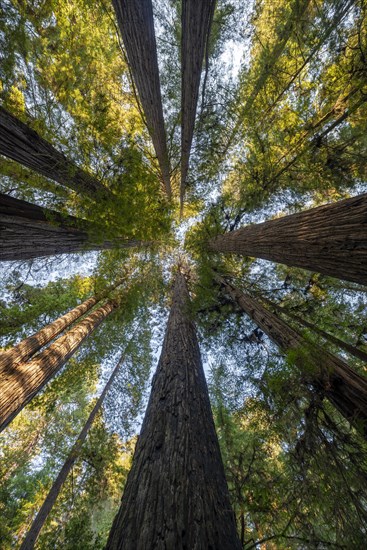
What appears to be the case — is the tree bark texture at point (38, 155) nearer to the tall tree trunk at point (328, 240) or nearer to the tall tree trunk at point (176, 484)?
the tall tree trunk at point (328, 240)

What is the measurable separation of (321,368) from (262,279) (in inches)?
144

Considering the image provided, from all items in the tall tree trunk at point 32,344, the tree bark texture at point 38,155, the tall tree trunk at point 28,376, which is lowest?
the tall tree trunk at point 28,376

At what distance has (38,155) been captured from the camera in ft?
11.6

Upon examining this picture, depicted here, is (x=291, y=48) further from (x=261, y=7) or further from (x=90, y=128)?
(x=90, y=128)

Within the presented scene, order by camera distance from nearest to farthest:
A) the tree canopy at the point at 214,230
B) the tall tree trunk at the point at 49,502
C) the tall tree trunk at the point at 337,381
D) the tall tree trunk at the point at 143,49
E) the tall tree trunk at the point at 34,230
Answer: the tall tree trunk at the point at 337,381 < the tree canopy at the point at 214,230 < the tall tree trunk at the point at 34,230 < the tall tree trunk at the point at 143,49 < the tall tree trunk at the point at 49,502

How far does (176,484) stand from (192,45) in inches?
256

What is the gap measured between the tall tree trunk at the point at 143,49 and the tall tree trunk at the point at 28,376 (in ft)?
16.1

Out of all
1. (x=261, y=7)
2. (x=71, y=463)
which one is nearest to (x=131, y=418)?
(x=71, y=463)

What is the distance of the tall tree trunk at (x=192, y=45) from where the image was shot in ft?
12.8

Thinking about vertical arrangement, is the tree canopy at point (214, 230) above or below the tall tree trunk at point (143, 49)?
below

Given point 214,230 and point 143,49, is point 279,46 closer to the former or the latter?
point 143,49

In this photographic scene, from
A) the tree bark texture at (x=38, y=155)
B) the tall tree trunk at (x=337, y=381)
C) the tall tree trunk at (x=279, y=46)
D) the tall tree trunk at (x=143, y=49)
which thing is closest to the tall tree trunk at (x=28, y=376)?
the tree bark texture at (x=38, y=155)

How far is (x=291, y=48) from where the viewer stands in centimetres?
520

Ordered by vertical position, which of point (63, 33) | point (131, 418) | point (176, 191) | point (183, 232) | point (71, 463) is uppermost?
point (63, 33)
